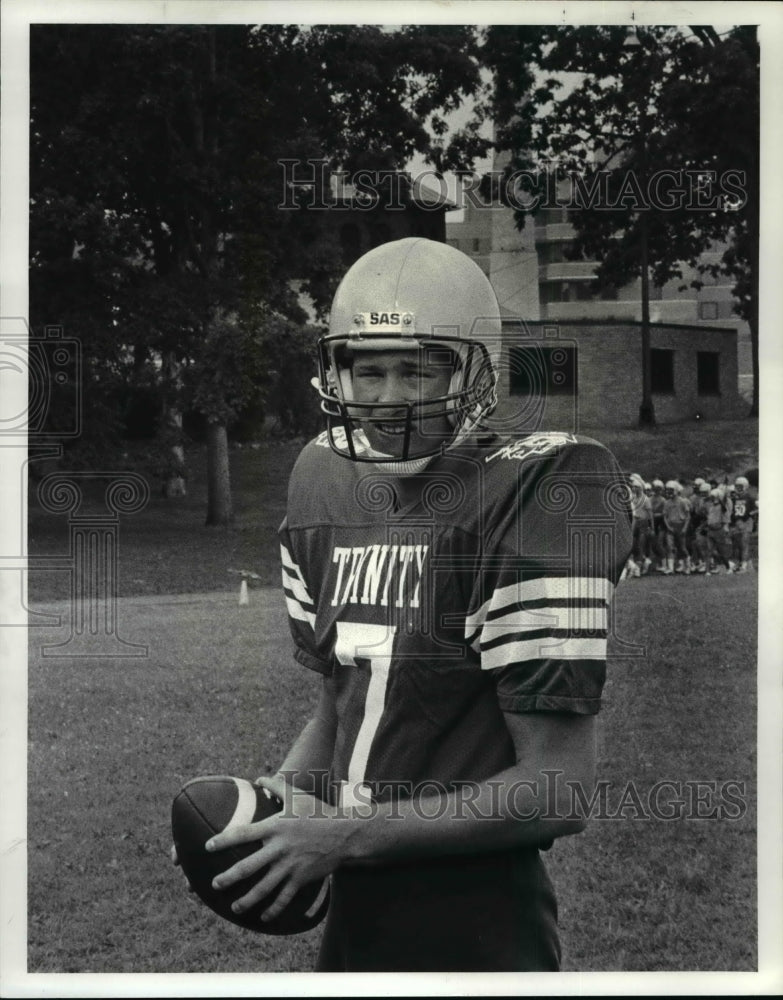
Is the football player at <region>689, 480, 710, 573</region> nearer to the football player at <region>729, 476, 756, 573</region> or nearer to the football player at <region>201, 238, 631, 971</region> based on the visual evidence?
the football player at <region>729, 476, 756, 573</region>

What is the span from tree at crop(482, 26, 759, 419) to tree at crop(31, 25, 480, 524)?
14cm

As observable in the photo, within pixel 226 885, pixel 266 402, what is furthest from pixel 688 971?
pixel 266 402

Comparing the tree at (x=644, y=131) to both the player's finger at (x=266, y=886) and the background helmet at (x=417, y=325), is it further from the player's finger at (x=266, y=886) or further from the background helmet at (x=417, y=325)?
the player's finger at (x=266, y=886)

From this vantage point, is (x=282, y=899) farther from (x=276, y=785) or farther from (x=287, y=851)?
(x=276, y=785)

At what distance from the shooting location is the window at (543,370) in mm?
2391

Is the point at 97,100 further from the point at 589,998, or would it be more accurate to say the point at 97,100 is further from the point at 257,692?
the point at 589,998

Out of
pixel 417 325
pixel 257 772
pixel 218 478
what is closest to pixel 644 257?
pixel 417 325

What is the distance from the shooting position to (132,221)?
8.85ft

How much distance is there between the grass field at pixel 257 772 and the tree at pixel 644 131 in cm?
83

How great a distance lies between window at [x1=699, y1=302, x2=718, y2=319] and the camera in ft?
8.09

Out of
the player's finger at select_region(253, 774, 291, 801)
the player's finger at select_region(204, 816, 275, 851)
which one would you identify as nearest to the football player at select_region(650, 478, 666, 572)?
the player's finger at select_region(253, 774, 291, 801)

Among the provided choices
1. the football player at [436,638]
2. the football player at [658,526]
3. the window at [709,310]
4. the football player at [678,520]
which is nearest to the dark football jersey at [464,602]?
the football player at [436,638]

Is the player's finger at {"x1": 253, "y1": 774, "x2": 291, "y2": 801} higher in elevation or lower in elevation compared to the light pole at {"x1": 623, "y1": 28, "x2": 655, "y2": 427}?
lower

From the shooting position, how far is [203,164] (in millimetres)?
2619
